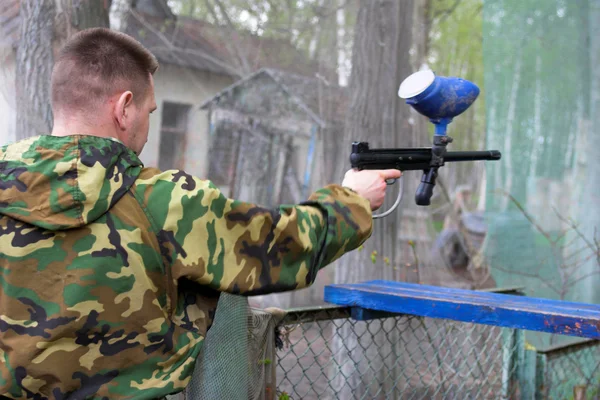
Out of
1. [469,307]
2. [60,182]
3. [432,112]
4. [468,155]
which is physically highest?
[432,112]

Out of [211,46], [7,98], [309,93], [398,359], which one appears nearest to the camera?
[398,359]

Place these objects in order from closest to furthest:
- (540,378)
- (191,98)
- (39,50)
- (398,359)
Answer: (540,378)
(398,359)
(39,50)
(191,98)

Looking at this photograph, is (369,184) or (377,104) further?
(377,104)

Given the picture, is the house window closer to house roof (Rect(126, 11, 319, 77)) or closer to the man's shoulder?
house roof (Rect(126, 11, 319, 77))

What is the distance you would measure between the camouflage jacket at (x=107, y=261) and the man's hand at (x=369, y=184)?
1.02 ft

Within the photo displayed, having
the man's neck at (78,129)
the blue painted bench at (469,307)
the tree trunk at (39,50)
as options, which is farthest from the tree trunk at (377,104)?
the man's neck at (78,129)

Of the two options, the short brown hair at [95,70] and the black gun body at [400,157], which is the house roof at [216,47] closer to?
the black gun body at [400,157]

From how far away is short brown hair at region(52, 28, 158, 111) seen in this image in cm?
161

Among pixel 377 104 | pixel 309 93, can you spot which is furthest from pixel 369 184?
pixel 309 93

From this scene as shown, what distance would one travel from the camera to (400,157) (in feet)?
7.26

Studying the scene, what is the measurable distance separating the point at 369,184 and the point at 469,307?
67 cm

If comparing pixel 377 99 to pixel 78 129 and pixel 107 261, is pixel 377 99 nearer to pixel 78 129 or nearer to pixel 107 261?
pixel 78 129

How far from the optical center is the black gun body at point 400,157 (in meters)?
2.06

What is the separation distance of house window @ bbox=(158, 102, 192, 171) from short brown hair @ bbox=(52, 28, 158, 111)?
45.4 feet
